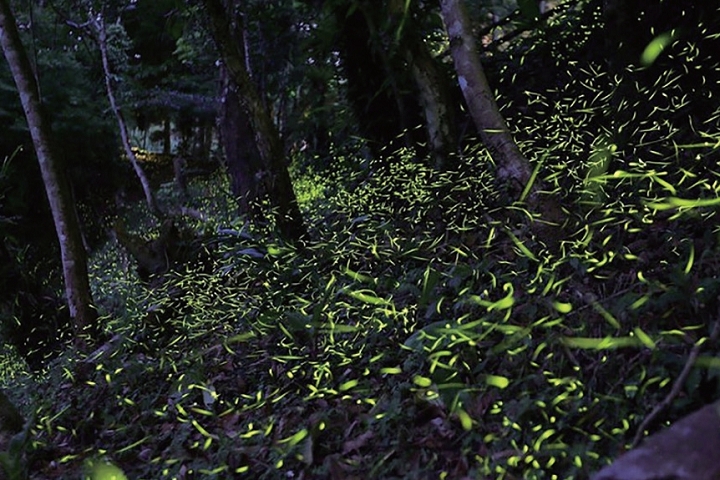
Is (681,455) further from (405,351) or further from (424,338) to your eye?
(405,351)

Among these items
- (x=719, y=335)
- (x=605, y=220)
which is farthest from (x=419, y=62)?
(x=719, y=335)

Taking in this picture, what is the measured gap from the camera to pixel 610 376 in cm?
260

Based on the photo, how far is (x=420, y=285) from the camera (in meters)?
3.97

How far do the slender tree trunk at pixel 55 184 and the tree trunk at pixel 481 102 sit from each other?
335 cm

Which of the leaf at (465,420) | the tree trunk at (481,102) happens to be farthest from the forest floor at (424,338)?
the tree trunk at (481,102)

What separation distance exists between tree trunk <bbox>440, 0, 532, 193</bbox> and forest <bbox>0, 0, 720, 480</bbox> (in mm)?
12

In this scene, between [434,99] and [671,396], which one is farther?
[434,99]

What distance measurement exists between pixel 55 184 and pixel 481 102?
136 inches

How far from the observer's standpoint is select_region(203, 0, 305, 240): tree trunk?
16.3ft

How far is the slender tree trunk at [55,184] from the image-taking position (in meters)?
5.00

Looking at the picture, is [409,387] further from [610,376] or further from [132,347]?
[132,347]

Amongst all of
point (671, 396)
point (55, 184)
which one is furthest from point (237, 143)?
point (671, 396)

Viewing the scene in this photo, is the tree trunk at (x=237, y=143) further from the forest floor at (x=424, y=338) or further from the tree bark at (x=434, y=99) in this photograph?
the tree bark at (x=434, y=99)

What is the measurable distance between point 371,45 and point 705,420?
4.72m
